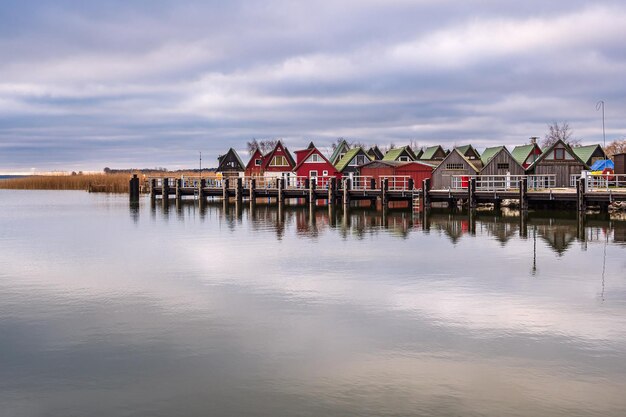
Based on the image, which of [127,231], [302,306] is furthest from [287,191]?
[302,306]

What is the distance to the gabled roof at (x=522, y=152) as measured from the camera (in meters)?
70.1

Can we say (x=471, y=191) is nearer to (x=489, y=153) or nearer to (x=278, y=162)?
(x=489, y=153)

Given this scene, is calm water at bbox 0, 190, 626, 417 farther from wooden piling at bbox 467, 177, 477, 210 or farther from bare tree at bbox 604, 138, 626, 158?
bare tree at bbox 604, 138, 626, 158

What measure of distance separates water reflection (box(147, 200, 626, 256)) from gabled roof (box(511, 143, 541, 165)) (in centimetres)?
1665

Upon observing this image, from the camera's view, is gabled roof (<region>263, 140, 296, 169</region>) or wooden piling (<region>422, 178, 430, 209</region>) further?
gabled roof (<region>263, 140, 296, 169</region>)

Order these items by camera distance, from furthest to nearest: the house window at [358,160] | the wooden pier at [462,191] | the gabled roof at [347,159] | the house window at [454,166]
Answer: the house window at [358,160] < the gabled roof at [347,159] < the house window at [454,166] < the wooden pier at [462,191]

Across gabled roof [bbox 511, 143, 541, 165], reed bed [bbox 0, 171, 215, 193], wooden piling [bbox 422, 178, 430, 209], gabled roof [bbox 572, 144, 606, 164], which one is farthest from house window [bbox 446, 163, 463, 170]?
reed bed [bbox 0, 171, 215, 193]

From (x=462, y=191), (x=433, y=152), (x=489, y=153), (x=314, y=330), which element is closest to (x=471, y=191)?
(x=462, y=191)

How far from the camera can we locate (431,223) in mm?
44531

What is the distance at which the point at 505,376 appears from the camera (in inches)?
482

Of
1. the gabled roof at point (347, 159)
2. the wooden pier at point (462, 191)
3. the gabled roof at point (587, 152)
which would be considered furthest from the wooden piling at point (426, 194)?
the gabled roof at point (587, 152)

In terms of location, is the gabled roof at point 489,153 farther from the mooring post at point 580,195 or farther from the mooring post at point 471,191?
the mooring post at point 580,195

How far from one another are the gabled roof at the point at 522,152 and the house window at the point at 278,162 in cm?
3423

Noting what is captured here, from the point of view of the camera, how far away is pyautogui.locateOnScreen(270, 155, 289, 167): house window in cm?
9244
